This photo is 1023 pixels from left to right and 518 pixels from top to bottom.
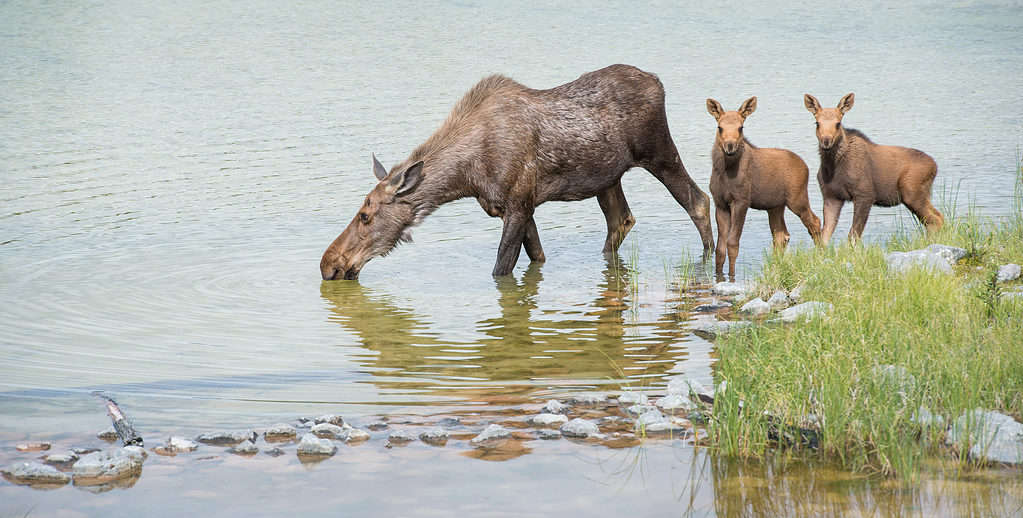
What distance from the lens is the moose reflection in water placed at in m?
7.77

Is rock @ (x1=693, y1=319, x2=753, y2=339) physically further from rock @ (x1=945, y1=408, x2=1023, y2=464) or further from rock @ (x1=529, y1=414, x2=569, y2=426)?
rock @ (x1=945, y1=408, x2=1023, y2=464)

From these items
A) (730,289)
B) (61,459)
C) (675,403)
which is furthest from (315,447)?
(730,289)

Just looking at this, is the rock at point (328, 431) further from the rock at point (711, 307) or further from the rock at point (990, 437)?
the rock at point (711, 307)

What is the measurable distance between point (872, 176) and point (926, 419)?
619cm

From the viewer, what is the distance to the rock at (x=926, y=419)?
5.88 meters

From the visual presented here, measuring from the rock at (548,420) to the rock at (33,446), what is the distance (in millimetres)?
2506

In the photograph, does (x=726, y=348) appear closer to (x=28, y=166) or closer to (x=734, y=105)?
(x=28, y=166)

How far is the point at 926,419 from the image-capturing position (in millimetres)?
5941

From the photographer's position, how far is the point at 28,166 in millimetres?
18969

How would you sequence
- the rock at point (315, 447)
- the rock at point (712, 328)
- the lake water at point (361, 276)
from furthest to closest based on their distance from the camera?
the rock at point (712, 328) < the rock at point (315, 447) < the lake water at point (361, 276)

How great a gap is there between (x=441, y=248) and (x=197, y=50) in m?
23.6

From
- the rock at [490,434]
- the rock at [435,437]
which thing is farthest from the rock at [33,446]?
the rock at [490,434]

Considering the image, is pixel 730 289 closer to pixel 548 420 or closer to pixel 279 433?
pixel 548 420

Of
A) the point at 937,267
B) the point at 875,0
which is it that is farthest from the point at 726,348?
the point at 875,0
